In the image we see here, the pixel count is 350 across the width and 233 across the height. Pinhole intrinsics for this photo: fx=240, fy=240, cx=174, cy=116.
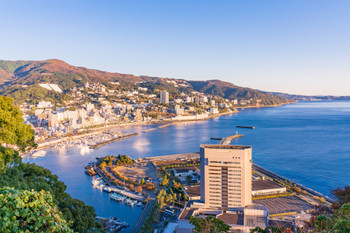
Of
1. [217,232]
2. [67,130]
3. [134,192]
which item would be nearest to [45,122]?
[67,130]

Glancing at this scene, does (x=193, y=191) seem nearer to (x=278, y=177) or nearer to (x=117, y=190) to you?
(x=117, y=190)

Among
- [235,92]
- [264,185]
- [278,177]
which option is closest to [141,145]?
[278,177]

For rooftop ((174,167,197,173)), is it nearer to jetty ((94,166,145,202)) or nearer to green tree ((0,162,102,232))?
jetty ((94,166,145,202))

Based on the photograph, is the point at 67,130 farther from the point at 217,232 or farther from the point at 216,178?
the point at 217,232

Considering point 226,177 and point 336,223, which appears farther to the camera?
point 226,177

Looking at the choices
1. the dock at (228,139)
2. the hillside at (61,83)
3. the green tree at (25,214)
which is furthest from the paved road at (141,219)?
the hillside at (61,83)
